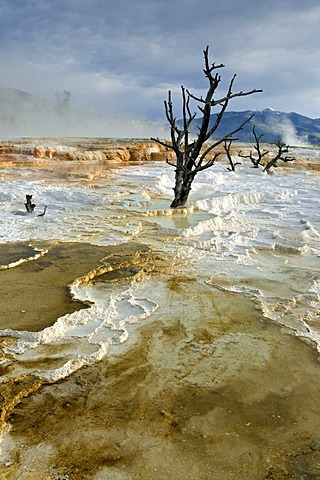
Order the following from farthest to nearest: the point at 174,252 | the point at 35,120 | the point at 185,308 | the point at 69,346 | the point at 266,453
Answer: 1. the point at 35,120
2. the point at 174,252
3. the point at 185,308
4. the point at 69,346
5. the point at 266,453

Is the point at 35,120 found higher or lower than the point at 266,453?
higher

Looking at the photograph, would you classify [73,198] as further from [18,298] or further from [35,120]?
[35,120]

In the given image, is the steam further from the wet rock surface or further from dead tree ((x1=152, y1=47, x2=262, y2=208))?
the wet rock surface

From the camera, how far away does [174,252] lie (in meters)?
4.48

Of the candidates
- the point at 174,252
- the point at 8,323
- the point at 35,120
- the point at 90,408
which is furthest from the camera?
the point at 35,120

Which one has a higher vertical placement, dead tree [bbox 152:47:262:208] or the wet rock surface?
dead tree [bbox 152:47:262:208]

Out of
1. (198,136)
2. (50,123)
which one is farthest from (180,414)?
(50,123)

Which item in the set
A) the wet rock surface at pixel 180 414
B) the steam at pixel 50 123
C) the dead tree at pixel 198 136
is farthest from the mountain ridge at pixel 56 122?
the wet rock surface at pixel 180 414

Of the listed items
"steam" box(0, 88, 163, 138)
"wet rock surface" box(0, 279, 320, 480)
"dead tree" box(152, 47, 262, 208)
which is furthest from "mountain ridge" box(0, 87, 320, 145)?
"wet rock surface" box(0, 279, 320, 480)

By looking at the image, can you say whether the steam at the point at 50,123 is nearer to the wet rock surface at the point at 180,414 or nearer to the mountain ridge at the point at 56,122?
the mountain ridge at the point at 56,122

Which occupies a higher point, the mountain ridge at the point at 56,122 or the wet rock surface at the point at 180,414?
the mountain ridge at the point at 56,122

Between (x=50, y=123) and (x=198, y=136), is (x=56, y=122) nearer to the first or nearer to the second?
(x=50, y=123)

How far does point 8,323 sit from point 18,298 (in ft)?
1.41

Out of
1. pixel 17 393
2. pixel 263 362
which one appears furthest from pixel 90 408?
pixel 263 362
